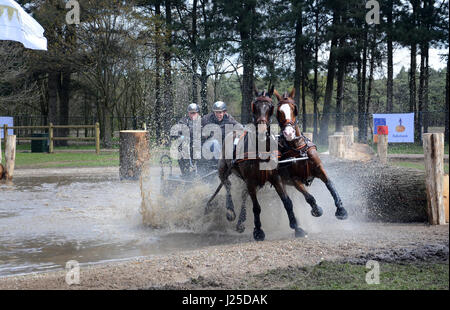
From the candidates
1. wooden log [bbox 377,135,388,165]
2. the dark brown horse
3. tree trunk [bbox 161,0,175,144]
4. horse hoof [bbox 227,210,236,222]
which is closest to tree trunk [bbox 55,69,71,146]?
tree trunk [bbox 161,0,175,144]

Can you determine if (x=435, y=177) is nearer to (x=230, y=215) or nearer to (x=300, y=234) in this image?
(x=300, y=234)

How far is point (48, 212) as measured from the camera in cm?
966

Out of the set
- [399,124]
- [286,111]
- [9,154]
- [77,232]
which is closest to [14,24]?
[9,154]

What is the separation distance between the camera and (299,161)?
700 centimetres

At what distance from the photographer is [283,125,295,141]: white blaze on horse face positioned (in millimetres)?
6562

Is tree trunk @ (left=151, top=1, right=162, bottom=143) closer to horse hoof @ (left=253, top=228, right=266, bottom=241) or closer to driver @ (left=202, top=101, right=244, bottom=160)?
driver @ (left=202, top=101, right=244, bottom=160)

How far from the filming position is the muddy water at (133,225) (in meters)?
6.66

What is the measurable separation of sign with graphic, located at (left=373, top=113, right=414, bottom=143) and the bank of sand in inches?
587

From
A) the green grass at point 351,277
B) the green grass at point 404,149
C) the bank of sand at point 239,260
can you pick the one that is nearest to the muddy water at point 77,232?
the bank of sand at point 239,260

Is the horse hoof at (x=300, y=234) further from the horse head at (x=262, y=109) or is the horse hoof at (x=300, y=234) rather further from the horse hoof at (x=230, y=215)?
the horse head at (x=262, y=109)

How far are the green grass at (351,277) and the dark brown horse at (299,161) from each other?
1737 millimetres

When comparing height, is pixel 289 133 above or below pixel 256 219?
above

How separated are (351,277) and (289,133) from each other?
2394mm

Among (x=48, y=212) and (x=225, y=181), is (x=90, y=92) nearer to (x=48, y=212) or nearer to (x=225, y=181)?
(x=48, y=212)
